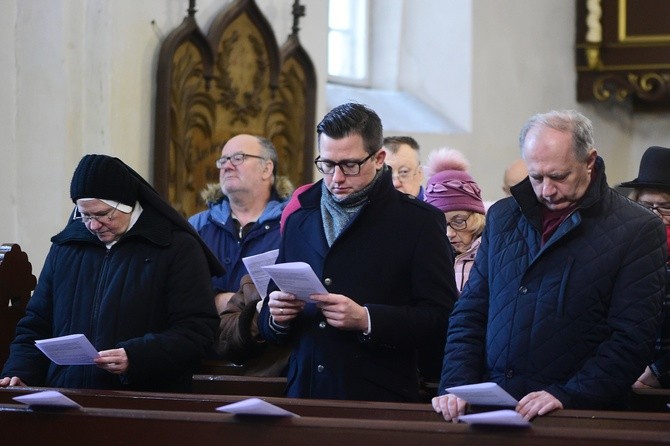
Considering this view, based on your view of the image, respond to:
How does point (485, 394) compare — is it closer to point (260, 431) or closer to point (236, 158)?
point (260, 431)

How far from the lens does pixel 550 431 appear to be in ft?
11.1

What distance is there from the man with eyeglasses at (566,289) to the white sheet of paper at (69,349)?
117cm

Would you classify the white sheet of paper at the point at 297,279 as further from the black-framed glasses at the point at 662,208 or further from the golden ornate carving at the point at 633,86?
the golden ornate carving at the point at 633,86

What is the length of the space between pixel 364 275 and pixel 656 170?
1.49m

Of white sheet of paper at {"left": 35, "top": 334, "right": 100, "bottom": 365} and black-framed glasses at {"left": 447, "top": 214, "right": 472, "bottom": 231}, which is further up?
black-framed glasses at {"left": 447, "top": 214, "right": 472, "bottom": 231}

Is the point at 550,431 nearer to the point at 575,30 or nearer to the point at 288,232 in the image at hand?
the point at 288,232

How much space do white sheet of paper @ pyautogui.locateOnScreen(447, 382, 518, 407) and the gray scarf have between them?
87cm

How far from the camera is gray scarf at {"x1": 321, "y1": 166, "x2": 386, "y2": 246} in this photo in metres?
4.35

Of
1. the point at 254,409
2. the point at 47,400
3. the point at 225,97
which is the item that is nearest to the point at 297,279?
the point at 254,409

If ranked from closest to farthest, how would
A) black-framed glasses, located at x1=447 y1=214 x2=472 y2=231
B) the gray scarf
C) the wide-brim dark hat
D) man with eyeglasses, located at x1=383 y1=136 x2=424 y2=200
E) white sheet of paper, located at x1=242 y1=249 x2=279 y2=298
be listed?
1. the gray scarf
2. white sheet of paper, located at x1=242 y1=249 x2=279 y2=298
3. the wide-brim dark hat
4. black-framed glasses, located at x1=447 y1=214 x2=472 y2=231
5. man with eyeglasses, located at x1=383 y1=136 x2=424 y2=200

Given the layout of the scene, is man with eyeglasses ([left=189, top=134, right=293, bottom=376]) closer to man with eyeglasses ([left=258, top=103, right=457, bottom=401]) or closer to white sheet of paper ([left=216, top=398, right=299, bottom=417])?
man with eyeglasses ([left=258, top=103, right=457, bottom=401])

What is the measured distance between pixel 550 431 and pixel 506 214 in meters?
1.01

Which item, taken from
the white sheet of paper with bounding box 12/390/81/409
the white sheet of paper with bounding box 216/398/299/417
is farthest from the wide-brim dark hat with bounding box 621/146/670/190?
the white sheet of paper with bounding box 12/390/81/409

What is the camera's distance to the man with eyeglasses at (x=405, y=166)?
6.52 metres
